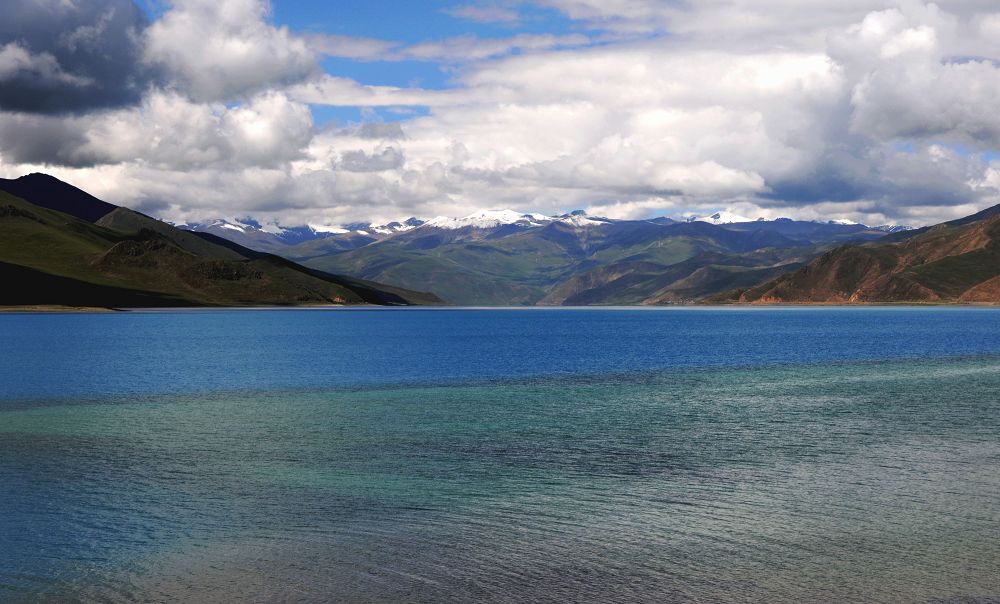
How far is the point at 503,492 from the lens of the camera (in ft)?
129

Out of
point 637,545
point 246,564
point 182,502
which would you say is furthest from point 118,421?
point 637,545

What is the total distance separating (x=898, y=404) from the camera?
71.8 m

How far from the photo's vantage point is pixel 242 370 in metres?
114

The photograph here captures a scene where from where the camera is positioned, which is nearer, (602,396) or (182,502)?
(182,502)

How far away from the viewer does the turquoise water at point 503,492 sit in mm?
27000

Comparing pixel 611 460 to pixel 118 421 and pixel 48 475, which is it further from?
pixel 118 421

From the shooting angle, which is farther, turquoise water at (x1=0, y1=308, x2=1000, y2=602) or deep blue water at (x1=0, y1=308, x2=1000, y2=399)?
deep blue water at (x1=0, y1=308, x2=1000, y2=399)

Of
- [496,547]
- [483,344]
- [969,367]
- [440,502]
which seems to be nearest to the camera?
[496,547]

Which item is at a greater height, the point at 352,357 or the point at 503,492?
the point at 503,492

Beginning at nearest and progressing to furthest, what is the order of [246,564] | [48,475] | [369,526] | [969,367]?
[246,564]
[369,526]
[48,475]
[969,367]

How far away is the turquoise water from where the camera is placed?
2700cm

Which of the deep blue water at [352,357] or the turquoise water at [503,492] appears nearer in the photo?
the turquoise water at [503,492]

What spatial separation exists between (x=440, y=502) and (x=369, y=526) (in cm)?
488

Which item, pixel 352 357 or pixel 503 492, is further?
pixel 352 357
